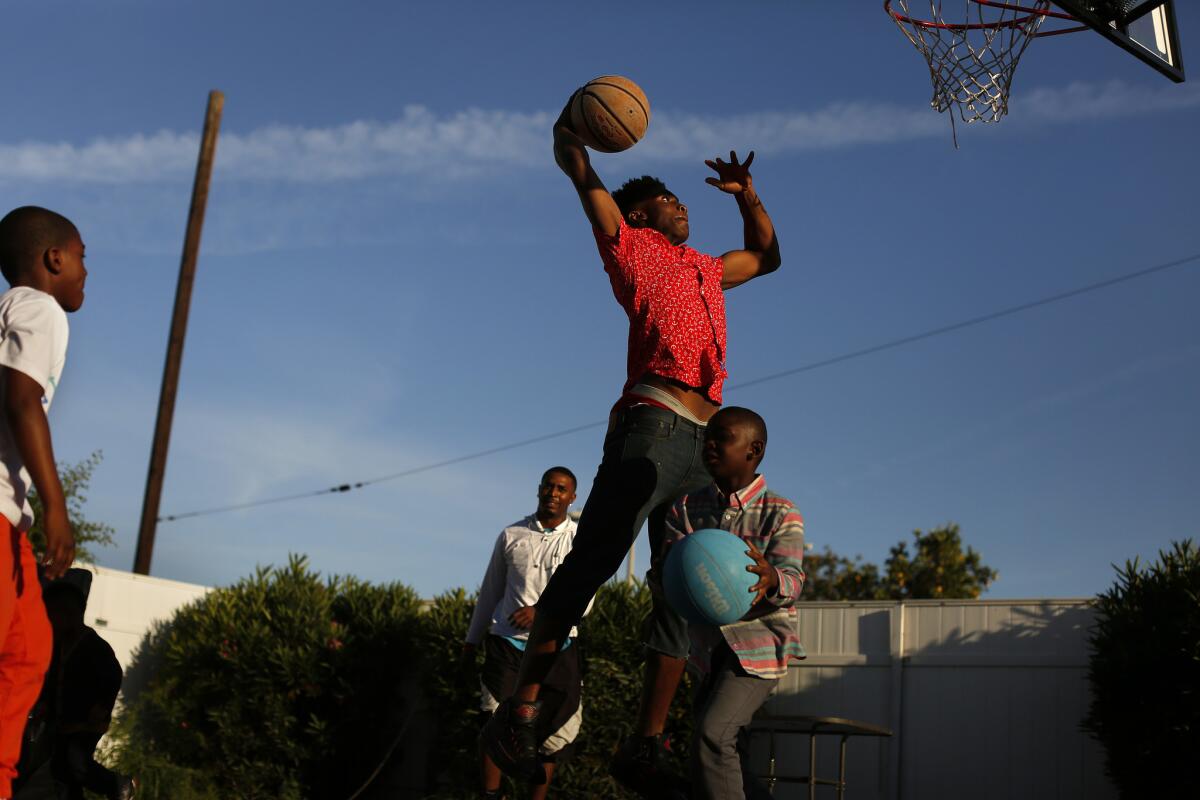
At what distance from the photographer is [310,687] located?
37.6ft

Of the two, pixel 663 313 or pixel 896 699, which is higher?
pixel 663 313

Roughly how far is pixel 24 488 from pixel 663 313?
220 cm

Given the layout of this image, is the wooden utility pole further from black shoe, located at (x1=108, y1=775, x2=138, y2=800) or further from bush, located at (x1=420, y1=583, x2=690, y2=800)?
black shoe, located at (x1=108, y1=775, x2=138, y2=800)

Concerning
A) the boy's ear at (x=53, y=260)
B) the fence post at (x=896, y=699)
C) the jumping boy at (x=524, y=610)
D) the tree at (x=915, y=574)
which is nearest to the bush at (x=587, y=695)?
the jumping boy at (x=524, y=610)

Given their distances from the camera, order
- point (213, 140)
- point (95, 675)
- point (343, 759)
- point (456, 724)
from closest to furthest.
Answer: point (95, 675), point (456, 724), point (343, 759), point (213, 140)

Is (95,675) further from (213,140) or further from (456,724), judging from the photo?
(213,140)

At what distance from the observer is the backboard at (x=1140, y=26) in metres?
8.19

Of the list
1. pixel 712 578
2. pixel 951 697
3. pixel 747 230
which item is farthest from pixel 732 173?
pixel 951 697

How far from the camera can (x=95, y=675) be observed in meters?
6.34

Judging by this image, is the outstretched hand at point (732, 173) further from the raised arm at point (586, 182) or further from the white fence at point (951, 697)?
the white fence at point (951, 697)

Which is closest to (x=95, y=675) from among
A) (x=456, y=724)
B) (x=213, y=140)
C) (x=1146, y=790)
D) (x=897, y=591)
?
(x=456, y=724)

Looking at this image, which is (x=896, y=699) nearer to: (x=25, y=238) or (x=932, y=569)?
(x=25, y=238)

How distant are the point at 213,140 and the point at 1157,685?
566 inches

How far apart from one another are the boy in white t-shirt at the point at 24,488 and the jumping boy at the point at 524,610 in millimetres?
4398
